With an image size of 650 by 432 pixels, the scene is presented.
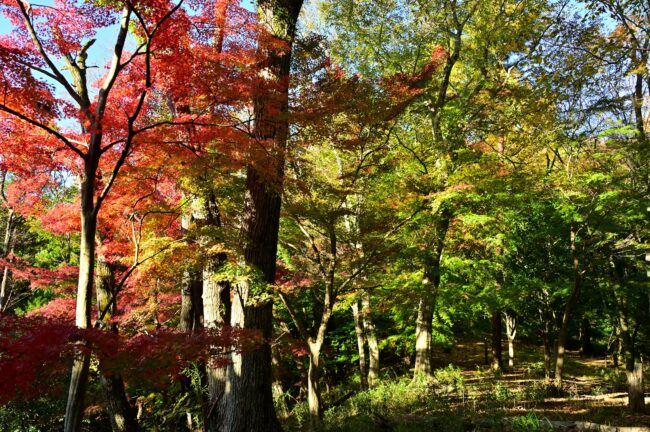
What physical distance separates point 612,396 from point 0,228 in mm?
22229

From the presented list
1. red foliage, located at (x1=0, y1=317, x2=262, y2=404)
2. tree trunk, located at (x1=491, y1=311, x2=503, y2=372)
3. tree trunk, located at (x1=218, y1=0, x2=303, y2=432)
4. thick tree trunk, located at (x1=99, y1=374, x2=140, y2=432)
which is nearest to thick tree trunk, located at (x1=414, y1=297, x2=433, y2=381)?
tree trunk, located at (x1=491, y1=311, x2=503, y2=372)

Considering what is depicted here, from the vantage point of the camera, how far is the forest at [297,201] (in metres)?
4.36

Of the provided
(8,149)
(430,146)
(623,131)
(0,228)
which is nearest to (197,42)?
(8,149)

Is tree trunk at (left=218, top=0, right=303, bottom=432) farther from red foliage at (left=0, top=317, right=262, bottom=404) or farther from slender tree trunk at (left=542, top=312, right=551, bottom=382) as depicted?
slender tree trunk at (left=542, top=312, right=551, bottom=382)

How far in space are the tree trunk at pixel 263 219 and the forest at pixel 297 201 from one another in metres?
0.03

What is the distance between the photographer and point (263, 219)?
6.19 metres

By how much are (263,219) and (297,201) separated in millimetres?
1015

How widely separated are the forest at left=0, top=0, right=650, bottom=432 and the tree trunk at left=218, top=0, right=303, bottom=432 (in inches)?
1.2

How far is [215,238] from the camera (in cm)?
641

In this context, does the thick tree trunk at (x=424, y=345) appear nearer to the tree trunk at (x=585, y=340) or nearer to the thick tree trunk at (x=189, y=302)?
the thick tree trunk at (x=189, y=302)

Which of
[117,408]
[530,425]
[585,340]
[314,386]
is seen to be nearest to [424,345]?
[314,386]

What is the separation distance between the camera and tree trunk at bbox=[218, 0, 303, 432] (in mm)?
5619

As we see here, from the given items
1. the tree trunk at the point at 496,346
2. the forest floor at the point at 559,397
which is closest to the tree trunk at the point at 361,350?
the forest floor at the point at 559,397

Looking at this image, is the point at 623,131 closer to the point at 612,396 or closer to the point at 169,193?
the point at 612,396
